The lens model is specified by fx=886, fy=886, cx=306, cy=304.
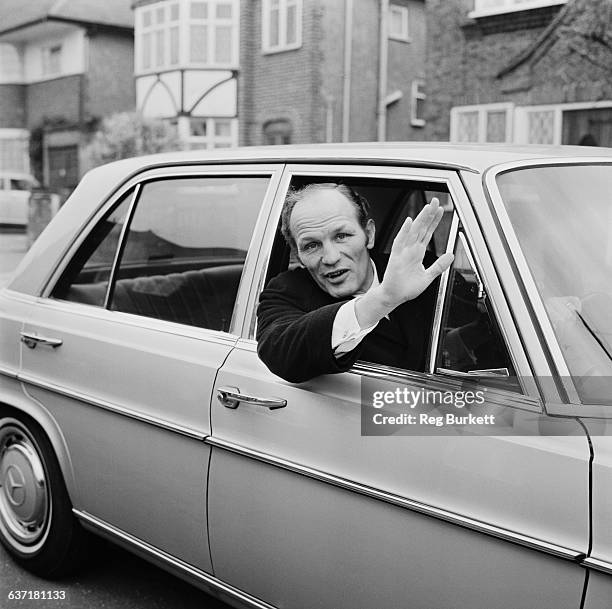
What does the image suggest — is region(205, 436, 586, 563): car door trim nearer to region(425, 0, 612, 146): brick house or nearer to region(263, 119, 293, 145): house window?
region(425, 0, 612, 146): brick house

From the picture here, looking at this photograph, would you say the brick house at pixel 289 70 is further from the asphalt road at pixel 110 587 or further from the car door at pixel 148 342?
the asphalt road at pixel 110 587

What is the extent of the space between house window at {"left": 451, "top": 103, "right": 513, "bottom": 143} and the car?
11.1m

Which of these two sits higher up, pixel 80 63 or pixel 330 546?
pixel 80 63

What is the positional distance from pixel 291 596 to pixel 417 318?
0.79 m

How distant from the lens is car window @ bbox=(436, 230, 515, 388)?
6.75 feet

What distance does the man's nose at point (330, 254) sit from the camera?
7.88 feet

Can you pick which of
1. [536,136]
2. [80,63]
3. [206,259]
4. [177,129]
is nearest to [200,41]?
[177,129]

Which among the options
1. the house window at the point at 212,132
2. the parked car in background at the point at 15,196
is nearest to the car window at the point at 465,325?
the house window at the point at 212,132

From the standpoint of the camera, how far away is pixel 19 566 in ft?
11.3

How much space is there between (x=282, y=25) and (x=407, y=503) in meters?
17.1

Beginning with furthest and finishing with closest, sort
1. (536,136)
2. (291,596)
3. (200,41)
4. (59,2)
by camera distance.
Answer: (59,2) < (200,41) < (536,136) < (291,596)

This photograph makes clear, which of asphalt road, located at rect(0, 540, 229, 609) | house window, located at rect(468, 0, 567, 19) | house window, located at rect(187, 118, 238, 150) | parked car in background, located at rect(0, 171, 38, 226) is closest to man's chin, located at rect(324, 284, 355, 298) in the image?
asphalt road, located at rect(0, 540, 229, 609)

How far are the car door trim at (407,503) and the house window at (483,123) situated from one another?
11769 millimetres

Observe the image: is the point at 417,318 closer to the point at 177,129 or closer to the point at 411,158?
the point at 411,158
